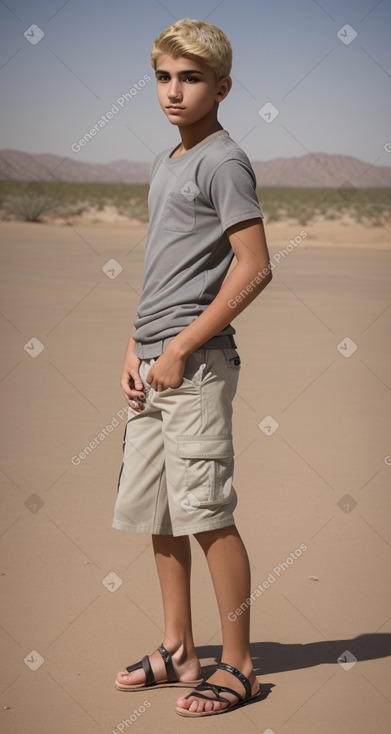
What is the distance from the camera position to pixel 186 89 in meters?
2.92

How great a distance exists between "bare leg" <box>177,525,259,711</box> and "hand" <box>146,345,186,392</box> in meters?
0.46

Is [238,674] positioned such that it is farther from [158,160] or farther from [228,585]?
[158,160]

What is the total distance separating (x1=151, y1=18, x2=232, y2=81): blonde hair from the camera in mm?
2879

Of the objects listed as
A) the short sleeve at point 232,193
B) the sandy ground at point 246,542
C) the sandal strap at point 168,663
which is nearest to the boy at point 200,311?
the short sleeve at point 232,193

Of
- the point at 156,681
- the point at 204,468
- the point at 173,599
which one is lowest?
the point at 156,681

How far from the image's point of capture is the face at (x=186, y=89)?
291 cm

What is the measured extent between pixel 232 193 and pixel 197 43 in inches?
17.8

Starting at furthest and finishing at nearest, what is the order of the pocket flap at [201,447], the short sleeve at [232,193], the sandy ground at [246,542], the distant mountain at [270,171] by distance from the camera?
1. the distant mountain at [270,171]
2. the sandy ground at [246,542]
3. the pocket flap at [201,447]
4. the short sleeve at [232,193]

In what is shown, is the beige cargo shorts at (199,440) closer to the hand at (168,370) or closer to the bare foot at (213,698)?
the hand at (168,370)

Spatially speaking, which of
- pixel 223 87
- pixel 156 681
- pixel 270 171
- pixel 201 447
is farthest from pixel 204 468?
pixel 270 171

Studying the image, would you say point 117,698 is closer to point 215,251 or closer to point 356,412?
point 215,251

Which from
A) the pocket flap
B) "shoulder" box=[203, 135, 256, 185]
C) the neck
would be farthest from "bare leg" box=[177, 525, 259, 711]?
the neck

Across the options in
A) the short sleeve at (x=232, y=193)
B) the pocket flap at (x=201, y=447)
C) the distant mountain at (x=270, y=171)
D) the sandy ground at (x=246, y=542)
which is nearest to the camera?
the short sleeve at (x=232, y=193)

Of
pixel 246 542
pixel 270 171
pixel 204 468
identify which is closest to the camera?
pixel 204 468
